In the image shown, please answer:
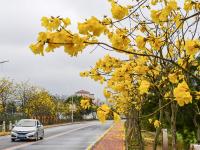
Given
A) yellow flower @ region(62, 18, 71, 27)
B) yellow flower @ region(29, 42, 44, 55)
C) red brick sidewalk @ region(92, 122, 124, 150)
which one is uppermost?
yellow flower @ region(62, 18, 71, 27)

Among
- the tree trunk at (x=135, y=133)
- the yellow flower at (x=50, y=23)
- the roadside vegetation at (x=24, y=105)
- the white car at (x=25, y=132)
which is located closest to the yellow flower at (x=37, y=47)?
the yellow flower at (x=50, y=23)

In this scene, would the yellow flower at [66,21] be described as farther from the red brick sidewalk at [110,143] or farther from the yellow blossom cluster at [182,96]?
the red brick sidewalk at [110,143]

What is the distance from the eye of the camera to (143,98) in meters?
13.8

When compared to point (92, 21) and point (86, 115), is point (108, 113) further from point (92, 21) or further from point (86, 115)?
point (86, 115)

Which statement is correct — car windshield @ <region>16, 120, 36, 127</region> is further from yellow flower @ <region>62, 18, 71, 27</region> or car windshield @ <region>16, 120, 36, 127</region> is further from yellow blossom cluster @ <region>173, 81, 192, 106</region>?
yellow flower @ <region>62, 18, 71, 27</region>

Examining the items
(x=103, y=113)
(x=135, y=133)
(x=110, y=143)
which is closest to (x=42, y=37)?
(x=103, y=113)

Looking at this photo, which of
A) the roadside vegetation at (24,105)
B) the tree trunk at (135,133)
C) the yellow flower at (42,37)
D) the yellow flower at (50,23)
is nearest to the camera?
the yellow flower at (42,37)

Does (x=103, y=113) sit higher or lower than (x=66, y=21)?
lower

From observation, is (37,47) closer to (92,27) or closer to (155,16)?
A: (92,27)

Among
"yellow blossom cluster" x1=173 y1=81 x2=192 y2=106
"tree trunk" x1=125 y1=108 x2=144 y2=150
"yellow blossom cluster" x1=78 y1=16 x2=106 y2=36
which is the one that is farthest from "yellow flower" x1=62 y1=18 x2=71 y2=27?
"tree trunk" x1=125 y1=108 x2=144 y2=150

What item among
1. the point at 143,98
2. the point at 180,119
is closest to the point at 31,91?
the point at 180,119

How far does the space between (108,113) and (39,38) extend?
1.33 metres

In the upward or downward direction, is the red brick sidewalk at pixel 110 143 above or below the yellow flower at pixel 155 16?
below

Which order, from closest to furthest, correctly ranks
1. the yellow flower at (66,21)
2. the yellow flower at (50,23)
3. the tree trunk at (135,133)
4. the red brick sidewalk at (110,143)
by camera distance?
the yellow flower at (50,23)
the yellow flower at (66,21)
the tree trunk at (135,133)
the red brick sidewalk at (110,143)
